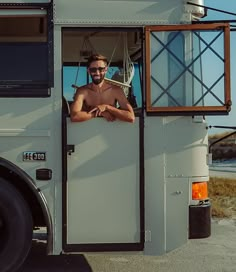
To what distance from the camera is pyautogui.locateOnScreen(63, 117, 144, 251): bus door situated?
4.53m

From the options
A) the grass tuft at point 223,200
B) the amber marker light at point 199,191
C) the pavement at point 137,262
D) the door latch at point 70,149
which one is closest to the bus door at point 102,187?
the door latch at point 70,149

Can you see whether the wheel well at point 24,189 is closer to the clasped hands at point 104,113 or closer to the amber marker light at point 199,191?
the clasped hands at point 104,113

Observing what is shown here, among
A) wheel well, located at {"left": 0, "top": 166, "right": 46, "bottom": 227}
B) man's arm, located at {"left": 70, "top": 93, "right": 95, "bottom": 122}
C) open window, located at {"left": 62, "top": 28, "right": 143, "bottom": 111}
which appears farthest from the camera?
open window, located at {"left": 62, "top": 28, "right": 143, "bottom": 111}

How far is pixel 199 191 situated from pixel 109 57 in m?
1.65

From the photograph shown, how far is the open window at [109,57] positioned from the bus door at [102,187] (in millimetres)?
399

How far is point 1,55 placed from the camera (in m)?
4.54

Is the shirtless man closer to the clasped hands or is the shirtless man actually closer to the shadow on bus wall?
the clasped hands

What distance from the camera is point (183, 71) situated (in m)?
4.56

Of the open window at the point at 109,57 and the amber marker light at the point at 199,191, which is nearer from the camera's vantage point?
the amber marker light at the point at 199,191

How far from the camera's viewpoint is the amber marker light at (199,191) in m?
4.64

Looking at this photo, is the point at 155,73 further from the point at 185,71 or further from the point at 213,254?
the point at 213,254

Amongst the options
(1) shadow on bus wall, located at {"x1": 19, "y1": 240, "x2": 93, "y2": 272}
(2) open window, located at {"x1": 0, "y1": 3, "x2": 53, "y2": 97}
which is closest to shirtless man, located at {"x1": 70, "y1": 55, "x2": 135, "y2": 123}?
(2) open window, located at {"x1": 0, "y1": 3, "x2": 53, "y2": 97}

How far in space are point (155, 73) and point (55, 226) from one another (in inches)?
63.4

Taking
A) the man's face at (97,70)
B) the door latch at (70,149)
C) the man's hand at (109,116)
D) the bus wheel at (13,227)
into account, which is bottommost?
the bus wheel at (13,227)
